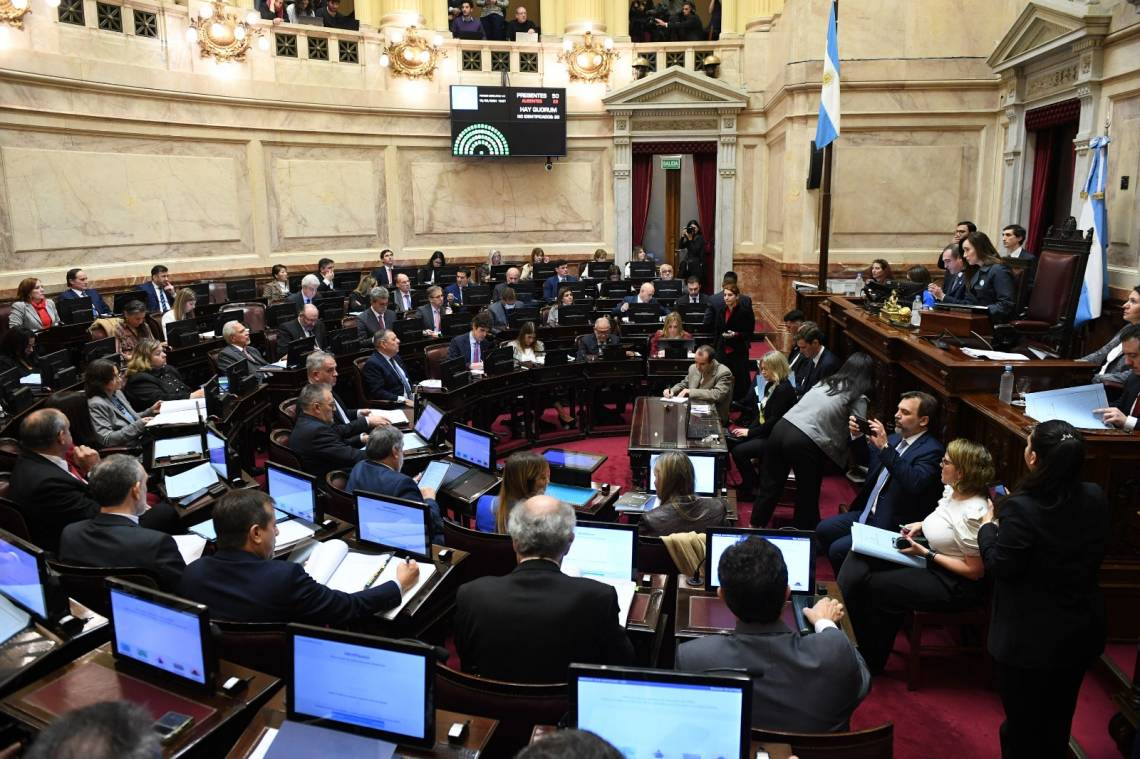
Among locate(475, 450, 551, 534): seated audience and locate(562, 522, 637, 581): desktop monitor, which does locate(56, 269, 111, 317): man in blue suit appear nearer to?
locate(475, 450, 551, 534): seated audience

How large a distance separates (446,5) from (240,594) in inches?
580

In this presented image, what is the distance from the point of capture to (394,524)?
13.3 ft

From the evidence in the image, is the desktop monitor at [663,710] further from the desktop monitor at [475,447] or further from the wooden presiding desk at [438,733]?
the desktop monitor at [475,447]

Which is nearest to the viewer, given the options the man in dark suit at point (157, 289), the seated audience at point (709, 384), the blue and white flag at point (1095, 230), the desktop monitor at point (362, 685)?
the desktop monitor at point (362, 685)

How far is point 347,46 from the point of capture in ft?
48.4

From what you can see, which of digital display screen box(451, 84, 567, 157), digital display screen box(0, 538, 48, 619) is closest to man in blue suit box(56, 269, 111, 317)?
digital display screen box(451, 84, 567, 157)

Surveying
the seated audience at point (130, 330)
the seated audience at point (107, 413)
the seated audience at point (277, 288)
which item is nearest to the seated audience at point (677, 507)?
the seated audience at point (107, 413)

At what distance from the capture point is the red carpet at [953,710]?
3.90m

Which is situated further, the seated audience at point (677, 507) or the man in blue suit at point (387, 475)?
→ the man in blue suit at point (387, 475)

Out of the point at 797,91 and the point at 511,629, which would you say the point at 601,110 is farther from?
the point at 511,629

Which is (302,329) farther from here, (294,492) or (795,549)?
(795,549)

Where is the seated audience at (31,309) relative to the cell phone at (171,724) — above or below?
above

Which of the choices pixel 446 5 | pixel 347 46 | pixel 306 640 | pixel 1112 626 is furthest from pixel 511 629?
pixel 446 5

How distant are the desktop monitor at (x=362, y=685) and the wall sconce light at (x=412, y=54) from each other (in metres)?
14.1
